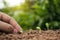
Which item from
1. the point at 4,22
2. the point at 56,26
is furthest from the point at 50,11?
the point at 4,22

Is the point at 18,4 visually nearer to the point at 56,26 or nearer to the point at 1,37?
the point at 56,26

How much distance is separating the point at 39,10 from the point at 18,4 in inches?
113

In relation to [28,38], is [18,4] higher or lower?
higher

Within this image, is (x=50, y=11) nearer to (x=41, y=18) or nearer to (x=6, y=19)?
(x=41, y=18)

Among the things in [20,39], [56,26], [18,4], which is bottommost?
[20,39]

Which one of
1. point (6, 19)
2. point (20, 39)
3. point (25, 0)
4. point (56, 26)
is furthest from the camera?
point (25, 0)

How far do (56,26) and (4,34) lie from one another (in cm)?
279

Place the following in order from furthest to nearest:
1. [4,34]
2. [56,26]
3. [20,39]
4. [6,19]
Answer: [56,26], [6,19], [4,34], [20,39]

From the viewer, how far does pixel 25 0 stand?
8367mm

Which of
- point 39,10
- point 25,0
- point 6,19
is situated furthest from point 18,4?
point 6,19

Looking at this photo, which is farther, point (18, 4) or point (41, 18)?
point (18, 4)

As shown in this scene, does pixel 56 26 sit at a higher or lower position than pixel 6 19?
higher

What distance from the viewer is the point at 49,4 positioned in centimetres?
584

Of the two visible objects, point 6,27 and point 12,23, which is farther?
point 12,23
